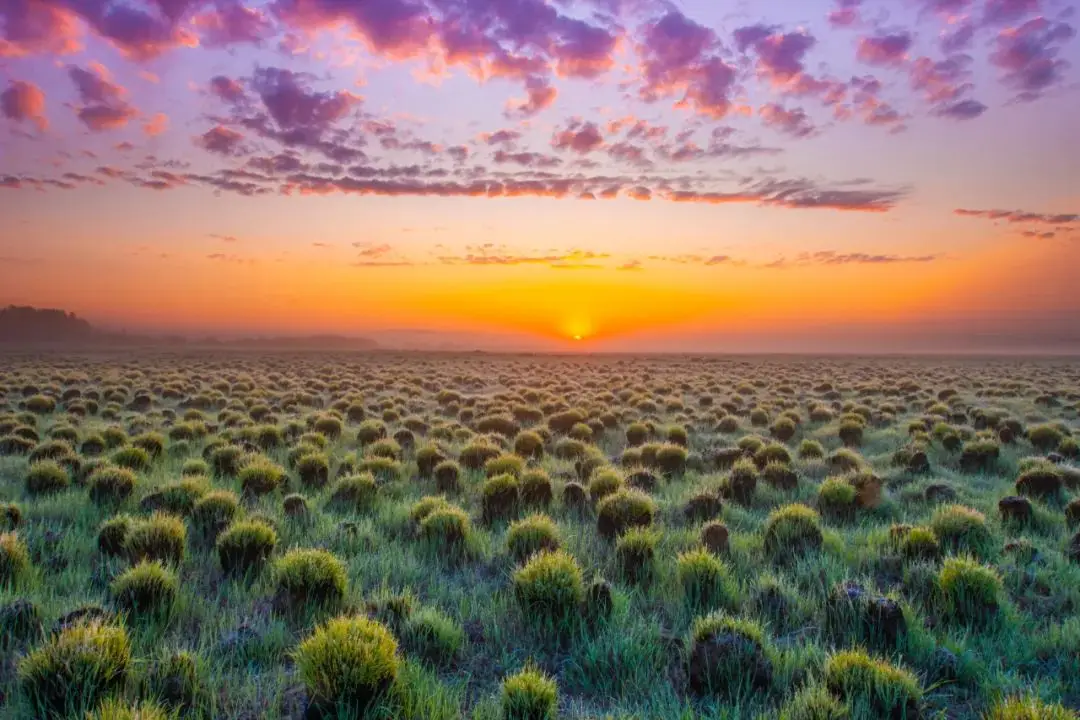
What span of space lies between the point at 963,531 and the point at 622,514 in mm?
4222

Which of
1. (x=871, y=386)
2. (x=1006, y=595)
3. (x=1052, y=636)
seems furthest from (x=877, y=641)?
(x=871, y=386)

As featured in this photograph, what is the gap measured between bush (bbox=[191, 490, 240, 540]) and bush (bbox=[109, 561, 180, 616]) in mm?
2150

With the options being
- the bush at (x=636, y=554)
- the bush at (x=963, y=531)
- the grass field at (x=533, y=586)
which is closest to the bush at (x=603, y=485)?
the grass field at (x=533, y=586)

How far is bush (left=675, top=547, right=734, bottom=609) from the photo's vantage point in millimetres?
6062

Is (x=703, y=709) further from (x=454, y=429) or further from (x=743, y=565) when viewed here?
(x=454, y=429)

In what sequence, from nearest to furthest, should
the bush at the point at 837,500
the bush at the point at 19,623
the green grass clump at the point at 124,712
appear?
1. the green grass clump at the point at 124,712
2. the bush at the point at 19,623
3. the bush at the point at 837,500

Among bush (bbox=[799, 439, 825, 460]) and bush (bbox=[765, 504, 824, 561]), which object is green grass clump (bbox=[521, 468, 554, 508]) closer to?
bush (bbox=[765, 504, 824, 561])

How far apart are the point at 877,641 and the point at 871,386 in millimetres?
30980

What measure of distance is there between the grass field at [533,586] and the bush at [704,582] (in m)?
0.03

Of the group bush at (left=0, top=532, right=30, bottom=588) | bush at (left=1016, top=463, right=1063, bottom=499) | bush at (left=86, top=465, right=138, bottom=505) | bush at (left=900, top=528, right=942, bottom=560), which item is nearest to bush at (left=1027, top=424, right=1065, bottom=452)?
bush at (left=1016, top=463, right=1063, bottom=499)

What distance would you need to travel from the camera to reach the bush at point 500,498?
30.4 feet

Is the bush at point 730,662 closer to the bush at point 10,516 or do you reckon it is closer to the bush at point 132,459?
the bush at point 10,516

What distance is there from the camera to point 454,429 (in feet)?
59.2

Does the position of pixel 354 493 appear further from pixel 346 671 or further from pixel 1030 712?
pixel 1030 712
